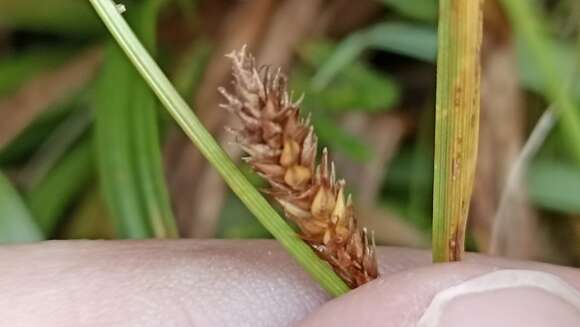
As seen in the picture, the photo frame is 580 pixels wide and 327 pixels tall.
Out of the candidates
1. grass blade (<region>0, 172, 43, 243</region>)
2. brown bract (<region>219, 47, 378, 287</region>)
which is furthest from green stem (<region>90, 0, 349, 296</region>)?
grass blade (<region>0, 172, 43, 243</region>)

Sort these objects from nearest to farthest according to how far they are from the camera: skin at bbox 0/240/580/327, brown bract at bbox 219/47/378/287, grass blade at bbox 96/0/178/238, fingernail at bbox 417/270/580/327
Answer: brown bract at bbox 219/47/378/287 < fingernail at bbox 417/270/580/327 < skin at bbox 0/240/580/327 < grass blade at bbox 96/0/178/238

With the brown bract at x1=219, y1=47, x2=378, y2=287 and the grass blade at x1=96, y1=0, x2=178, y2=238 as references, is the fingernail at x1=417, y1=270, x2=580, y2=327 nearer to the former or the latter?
the brown bract at x1=219, y1=47, x2=378, y2=287

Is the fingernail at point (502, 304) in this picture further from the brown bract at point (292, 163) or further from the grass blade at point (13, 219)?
the grass blade at point (13, 219)

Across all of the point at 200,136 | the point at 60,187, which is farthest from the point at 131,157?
the point at 200,136

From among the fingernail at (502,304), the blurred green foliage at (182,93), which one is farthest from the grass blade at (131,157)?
the fingernail at (502,304)

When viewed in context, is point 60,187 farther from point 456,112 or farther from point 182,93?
point 456,112

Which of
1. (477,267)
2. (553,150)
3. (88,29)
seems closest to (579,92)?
(553,150)
